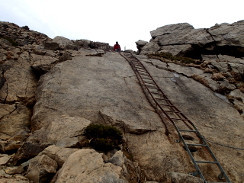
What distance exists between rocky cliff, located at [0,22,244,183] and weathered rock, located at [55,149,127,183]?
27 millimetres

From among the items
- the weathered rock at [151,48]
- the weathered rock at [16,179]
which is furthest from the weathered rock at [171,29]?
the weathered rock at [16,179]

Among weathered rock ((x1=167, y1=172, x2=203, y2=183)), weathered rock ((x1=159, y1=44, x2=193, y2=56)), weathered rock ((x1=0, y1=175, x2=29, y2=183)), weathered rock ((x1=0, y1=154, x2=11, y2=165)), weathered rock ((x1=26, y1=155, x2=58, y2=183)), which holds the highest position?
weathered rock ((x1=159, y1=44, x2=193, y2=56))

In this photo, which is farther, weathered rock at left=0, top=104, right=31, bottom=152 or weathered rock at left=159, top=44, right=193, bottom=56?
weathered rock at left=159, top=44, right=193, bottom=56

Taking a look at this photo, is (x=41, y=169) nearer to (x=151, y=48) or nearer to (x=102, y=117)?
(x=102, y=117)

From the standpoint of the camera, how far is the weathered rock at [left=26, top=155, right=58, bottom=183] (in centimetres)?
457

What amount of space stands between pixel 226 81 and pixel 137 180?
1294 cm

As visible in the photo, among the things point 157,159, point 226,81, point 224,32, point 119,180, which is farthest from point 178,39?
point 119,180

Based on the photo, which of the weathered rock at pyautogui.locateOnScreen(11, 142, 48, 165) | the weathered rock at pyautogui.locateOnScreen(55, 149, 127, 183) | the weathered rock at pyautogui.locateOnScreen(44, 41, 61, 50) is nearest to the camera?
the weathered rock at pyautogui.locateOnScreen(55, 149, 127, 183)

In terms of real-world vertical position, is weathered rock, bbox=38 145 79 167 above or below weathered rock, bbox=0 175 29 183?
above

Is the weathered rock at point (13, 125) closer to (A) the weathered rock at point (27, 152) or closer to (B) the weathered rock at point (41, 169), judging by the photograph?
(A) the weathered rock at point (27, 152)

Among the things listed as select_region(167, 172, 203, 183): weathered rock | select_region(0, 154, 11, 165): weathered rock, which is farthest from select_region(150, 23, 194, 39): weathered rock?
select_region(0, 154, 11, 165): weathered rock

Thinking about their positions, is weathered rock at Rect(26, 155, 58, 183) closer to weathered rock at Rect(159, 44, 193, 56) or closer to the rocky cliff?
the rocky cliff

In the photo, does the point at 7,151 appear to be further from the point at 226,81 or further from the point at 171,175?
the point at 226,81

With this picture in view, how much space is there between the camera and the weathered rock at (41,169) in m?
4.57
